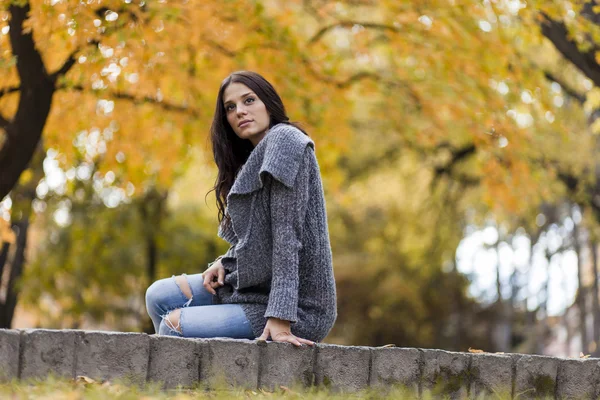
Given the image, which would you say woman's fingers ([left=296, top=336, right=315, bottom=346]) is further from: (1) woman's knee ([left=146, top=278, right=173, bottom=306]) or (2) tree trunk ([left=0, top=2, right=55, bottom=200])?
(2) tree trunk ([left=0, top=2, right=55, bottom=200])

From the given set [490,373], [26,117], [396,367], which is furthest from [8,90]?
[490,373]

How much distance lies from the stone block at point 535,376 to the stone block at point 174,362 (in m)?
1.40

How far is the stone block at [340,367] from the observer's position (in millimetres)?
3420

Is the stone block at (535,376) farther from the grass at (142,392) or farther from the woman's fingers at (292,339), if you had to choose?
the woman's fingers at (292,339)

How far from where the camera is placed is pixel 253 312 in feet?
11.8

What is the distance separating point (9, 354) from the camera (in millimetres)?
3096

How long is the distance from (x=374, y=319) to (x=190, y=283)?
16.3 meters

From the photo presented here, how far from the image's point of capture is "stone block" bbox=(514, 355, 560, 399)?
3547mm

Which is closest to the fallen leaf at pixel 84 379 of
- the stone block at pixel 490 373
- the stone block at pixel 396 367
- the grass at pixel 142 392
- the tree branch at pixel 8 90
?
the grass at pixel 142 392

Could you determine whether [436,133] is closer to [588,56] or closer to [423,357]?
[588,56]

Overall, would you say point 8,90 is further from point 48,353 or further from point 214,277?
point 48,353

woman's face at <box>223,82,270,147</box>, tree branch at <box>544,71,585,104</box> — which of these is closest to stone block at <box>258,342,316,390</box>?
woman's face at <box>223,82,270,147</box>

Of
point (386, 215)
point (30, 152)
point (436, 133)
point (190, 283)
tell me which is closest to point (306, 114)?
point (436, 133)

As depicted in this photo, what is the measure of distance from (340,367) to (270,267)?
1.74 ft
